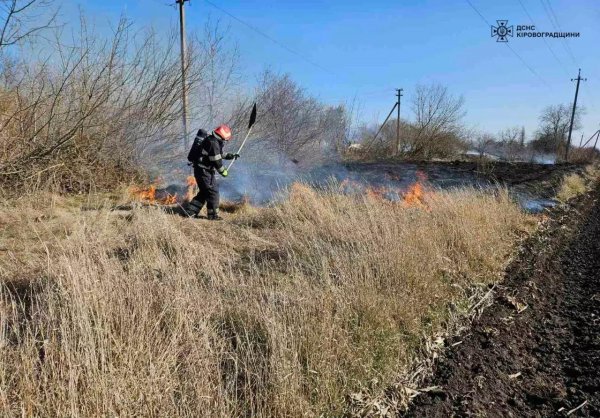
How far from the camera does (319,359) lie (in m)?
2.70

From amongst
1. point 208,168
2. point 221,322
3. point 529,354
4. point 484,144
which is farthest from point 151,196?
point 484,144

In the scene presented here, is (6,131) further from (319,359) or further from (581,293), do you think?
(581,293)

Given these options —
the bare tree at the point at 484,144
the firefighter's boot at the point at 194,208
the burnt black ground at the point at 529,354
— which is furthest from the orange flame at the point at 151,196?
the bare tree at the point at 484,144

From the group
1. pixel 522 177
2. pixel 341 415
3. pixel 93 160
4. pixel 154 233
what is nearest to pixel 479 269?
pixel 341 415

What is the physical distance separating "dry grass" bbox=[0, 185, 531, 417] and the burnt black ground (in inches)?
13.2

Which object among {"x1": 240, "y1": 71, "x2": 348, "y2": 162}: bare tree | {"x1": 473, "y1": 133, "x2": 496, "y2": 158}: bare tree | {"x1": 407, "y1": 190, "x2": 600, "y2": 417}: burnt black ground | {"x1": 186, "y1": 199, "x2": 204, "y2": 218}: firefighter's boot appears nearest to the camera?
{"x1": 407, "y1": 190, "x2": 600, "y2": 417}: burnt black ground

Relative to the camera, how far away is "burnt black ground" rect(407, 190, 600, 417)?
2.91 m

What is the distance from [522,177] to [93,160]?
1866cm

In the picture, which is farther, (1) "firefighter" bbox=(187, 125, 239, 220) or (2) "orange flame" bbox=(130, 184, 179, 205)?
(2) "orange flame" bbox=(130, 184, 179, 205)

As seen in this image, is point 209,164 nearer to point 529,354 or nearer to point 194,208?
point 194,208

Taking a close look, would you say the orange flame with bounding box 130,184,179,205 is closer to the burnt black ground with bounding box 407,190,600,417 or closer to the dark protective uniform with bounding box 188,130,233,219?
the dark protective uniform with bounding box 188,130,233,219

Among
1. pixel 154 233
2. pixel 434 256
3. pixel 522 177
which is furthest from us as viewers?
pixel 522 177

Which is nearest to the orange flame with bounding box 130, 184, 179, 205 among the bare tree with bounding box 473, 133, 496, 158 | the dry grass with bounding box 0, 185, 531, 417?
the dry grass with bounding box 0, 185, 531, 417

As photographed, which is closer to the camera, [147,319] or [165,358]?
[165,358]
